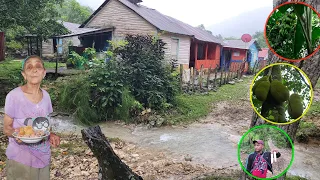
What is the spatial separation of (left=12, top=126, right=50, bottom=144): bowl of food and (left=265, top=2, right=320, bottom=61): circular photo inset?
5.74ft

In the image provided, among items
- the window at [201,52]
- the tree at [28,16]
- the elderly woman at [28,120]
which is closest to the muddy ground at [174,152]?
the elderly woman at [28,120]

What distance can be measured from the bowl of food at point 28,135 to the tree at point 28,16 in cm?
763

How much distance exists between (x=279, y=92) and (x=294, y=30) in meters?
0.33

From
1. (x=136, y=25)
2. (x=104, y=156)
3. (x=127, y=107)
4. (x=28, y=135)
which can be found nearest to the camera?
(x=28, y=135)

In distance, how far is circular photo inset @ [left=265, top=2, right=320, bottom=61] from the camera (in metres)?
1.32

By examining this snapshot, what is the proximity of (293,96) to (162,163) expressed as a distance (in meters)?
3.86

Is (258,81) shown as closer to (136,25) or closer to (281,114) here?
(281,114)

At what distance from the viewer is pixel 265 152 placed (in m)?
1.49

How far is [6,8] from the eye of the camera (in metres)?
8.15

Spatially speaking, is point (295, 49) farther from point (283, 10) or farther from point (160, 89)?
point (160, 89)

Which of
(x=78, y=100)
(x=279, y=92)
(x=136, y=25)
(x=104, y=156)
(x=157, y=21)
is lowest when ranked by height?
(x=78, y=100)

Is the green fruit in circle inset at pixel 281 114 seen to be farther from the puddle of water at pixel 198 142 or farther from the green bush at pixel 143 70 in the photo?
the green bush at pixel 143 70

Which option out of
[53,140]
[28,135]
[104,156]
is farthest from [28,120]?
[104,156]

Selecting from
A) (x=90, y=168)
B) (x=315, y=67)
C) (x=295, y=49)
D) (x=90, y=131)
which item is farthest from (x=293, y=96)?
(x=90, y=168)
